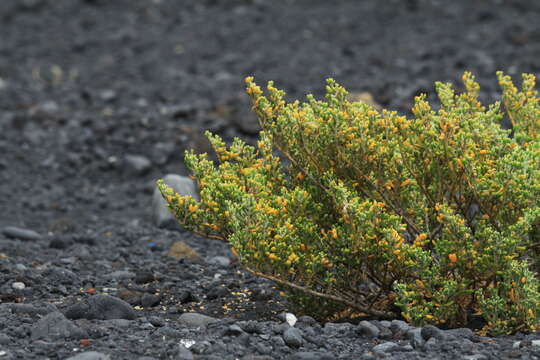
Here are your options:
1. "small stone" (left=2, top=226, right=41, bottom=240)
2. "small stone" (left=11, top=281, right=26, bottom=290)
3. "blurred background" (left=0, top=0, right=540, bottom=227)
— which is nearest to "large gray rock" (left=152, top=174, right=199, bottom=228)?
"blurred background" (left=0, top=0, right=540, bottom=227)

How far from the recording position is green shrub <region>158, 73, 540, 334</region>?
4.05 metres

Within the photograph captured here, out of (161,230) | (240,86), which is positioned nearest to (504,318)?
(161,230)

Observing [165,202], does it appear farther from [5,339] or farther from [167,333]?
[5,339]

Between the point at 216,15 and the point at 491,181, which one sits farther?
the point at 216,15

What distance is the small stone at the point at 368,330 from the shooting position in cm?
415

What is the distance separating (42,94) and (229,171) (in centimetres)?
767

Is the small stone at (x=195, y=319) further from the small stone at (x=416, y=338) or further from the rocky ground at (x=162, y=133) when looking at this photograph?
the small stone at (x=416, y=338)

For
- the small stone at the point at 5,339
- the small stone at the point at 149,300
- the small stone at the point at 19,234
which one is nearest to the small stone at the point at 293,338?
the small stone at the point at 149,300

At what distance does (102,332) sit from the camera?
4.07m

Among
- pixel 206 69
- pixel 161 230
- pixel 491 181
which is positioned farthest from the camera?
pixel 206 69

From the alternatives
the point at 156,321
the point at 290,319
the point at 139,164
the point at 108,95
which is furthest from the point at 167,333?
the point at 108,95

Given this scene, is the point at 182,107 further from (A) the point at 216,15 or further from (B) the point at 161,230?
(A) the point at 216,15

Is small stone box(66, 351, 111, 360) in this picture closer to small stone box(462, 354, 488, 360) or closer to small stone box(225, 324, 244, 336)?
small stone box(225, 324, 244, 336)

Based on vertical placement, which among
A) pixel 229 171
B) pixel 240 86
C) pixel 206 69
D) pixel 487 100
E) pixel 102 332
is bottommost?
pixel 102 332
